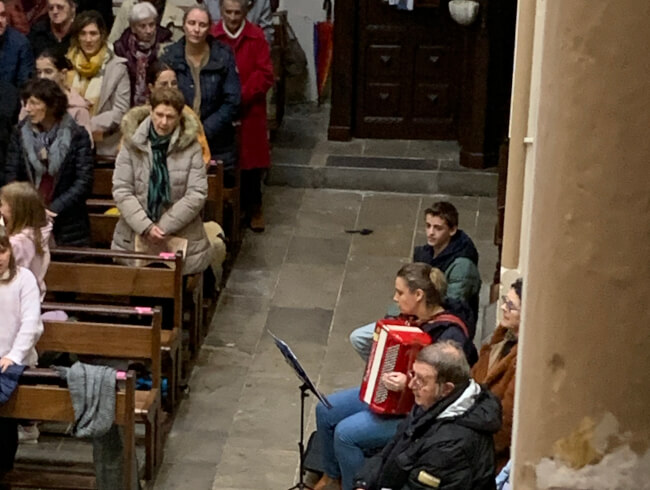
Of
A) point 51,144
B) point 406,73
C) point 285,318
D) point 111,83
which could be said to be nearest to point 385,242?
point 285,318

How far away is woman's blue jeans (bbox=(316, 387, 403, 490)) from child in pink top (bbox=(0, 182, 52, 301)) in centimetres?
148

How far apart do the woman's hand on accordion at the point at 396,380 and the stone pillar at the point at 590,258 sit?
10.4 ft

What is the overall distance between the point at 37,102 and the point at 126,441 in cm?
189

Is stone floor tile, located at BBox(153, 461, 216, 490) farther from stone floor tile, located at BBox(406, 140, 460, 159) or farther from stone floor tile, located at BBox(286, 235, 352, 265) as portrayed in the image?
stone floor tile, located at BBox(406, 140, 460, 159)

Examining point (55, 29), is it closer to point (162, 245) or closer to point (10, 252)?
point (162, 245)

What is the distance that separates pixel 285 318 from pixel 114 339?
6.14 feet

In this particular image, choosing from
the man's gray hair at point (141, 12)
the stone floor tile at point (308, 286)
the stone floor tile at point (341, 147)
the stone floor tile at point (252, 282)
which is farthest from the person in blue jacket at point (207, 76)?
the stone floor tile at point (341, 147)

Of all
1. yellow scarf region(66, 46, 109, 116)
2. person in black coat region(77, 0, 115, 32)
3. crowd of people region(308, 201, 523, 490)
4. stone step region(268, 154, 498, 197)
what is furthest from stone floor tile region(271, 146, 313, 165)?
crowd of people region(308, 201, 523, 490)

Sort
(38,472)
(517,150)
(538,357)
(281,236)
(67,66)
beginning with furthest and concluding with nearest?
(281,236), (67,66), (38,472), (517,150), (538,357)

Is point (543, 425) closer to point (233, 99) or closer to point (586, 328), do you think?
point (586, 328)

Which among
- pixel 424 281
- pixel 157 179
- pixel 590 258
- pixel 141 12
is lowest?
pixel 424 281

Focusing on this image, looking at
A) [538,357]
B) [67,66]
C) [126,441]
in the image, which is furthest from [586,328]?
[67,66]

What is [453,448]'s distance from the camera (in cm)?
390

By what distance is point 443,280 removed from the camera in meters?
4.85
